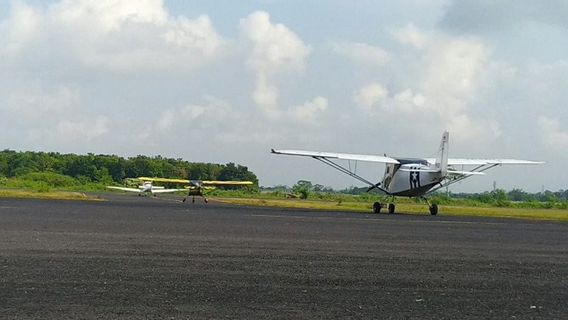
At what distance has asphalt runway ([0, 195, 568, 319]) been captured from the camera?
8234mm

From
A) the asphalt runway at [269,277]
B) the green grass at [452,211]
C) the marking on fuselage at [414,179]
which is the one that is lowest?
the asphalt runway at [269,277]

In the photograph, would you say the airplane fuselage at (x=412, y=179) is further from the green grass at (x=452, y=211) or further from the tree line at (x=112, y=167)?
the tree line at (x=112, y=167)

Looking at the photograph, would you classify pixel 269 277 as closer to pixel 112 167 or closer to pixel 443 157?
pixel 443 157

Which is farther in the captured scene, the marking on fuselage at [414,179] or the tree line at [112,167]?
the tree line at [112,167]

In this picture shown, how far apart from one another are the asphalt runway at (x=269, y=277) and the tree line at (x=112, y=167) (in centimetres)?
12273

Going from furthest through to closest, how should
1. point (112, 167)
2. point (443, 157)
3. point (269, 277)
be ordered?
1. point (112, 167)
2. point (443, 157)
3. point (269, 277)

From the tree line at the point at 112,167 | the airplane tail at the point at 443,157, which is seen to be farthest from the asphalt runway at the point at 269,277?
the tree line at the point at 112,167

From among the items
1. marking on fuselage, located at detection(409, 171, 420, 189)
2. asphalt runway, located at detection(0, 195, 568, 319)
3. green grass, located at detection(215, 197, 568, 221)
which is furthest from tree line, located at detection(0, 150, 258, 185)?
asphalt runway, located at detection(0, 195, 568, 319)

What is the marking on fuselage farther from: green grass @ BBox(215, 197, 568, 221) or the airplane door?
the airplane door

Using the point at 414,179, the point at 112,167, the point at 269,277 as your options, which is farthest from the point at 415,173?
the point at 112,167

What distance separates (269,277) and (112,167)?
13753 centimetres

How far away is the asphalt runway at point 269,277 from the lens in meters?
8.23

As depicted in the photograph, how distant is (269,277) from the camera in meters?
10.8

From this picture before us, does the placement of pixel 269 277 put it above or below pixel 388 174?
below
